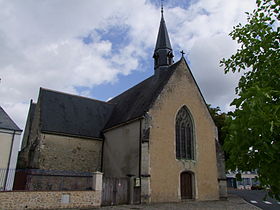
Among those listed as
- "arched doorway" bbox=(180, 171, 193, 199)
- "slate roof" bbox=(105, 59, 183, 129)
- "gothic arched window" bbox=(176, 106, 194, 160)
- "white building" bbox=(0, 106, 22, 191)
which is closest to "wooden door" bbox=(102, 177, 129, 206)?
"arched doorway" bbox=(180, 171, 193, 199)

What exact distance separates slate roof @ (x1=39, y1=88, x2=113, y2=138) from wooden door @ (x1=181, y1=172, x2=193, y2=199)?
23.3 feet

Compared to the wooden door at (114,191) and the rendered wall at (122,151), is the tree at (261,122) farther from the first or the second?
the rendered wall at (122,151)

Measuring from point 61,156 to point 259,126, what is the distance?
53.7 feet

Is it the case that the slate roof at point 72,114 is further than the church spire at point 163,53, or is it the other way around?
the church spire at point 163,53

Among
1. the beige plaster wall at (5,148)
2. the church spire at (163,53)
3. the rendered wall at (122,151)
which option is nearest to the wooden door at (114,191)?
the rendered wall at (122,151)

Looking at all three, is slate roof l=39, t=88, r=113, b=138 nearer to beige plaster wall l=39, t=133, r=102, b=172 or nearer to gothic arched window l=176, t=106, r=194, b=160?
beige plaster wall l=39, t=133, r=102, b=172

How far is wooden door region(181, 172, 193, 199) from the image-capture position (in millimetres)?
15741

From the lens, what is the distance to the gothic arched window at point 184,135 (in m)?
16.6

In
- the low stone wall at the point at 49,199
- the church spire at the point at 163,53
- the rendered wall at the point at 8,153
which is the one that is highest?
the church spire at the point at 163,53

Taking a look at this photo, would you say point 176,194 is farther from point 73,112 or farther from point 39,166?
point 73,112

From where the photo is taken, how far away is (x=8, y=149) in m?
13.3

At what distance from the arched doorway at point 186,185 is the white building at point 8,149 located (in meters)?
9.71

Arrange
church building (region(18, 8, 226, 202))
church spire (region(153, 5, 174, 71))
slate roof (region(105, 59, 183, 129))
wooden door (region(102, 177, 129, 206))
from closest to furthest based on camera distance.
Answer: wooden door (region(102, 177, 129, 206)), church building (region(18, 8, 226, 202)), slate roof (region(105, 59, 183, 129)), church spire (region(153, 5, 174, 71))

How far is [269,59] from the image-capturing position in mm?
3270
